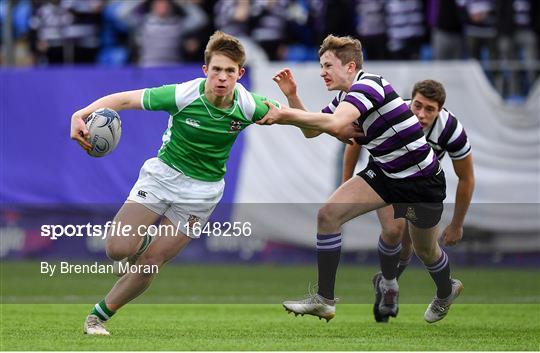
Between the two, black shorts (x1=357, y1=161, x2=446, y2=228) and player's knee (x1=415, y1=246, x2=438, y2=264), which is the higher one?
black shorts (x1=357, y1=161, x2=446, y2=228)

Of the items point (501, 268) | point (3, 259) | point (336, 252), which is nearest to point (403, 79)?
point (501, 268)

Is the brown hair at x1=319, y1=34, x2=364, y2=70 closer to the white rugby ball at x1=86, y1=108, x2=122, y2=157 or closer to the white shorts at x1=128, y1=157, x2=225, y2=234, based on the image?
the white shorts at x1=128, y1=157, x2=225, y2=234

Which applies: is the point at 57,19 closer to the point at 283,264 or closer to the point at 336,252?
the point at 283,264

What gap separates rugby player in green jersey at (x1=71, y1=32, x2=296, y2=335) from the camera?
9016 millimetres

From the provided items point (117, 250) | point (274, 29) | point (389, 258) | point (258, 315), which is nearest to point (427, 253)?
point (389, 258)

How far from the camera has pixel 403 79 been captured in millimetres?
16312

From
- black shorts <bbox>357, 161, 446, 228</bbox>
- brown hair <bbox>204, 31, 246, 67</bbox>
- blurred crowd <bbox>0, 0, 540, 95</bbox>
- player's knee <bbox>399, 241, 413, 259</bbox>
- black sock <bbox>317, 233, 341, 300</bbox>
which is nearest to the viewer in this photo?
brown hair <bbox>204, 31, 246, 67</bbox>

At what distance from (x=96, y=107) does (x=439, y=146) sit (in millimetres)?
3164

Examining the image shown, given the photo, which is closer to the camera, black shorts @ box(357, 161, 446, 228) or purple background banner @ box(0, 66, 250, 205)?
black shorts @ box(357, 161, 446, 228)

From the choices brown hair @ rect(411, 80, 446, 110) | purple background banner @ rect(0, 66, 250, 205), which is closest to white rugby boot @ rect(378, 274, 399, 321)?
brown hair @ rect(411, 80, 446, 110)

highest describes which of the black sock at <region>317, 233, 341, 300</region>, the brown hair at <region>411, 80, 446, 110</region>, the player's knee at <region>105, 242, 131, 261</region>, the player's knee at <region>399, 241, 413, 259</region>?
the brown hair at <region>411, 80, 446, 110</region>

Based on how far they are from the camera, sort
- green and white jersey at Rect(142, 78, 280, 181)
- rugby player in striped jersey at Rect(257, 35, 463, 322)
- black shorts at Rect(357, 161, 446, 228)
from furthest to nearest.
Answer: black shorts at Rect(357, 161, 446, 228), rugby player in striped jersey at Rect(257, 35, 463, 322), green and white jersey at Rect(142, 78, 280, 181)

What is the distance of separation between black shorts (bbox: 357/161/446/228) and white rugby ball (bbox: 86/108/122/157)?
2084 millimetres

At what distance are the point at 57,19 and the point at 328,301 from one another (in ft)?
33.2
